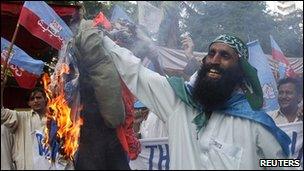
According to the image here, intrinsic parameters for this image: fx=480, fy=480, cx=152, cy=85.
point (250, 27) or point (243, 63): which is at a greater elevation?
point (250, 27)

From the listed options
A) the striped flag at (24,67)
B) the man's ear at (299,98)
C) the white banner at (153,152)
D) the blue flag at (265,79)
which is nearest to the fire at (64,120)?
the white banner at (153,152)

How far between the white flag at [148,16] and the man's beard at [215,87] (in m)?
2.62

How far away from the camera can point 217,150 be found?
3047 millimetres

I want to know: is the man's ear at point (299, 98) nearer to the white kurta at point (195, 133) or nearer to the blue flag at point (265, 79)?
the blue flag at point (265, 79)

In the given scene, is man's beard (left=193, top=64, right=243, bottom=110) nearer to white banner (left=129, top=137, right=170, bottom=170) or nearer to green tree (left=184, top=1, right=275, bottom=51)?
white banner (left=129, top=137, right=170, bottom=170)

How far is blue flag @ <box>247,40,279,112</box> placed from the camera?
565cm

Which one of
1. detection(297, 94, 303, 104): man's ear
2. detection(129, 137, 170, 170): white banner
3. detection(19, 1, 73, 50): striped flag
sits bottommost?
detection(129, 137, 170, 170): white banner

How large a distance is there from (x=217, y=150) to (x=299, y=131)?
2030mm

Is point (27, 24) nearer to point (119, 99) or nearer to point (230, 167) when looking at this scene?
point (119, 99)

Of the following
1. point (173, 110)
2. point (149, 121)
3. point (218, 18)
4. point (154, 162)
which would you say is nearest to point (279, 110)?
point (149, 121)

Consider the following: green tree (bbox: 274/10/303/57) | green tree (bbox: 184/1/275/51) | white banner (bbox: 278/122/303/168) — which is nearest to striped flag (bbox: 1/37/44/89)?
green tree (bbox: 184/1/275/51)

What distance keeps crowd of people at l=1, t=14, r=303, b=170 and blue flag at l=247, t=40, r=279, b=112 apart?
2351 mm

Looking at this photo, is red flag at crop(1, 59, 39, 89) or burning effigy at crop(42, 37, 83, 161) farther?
red flag at crop(1, 59, 39, 89)

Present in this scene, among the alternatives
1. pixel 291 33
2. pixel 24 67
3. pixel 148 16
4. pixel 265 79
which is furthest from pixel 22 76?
pixel 291 33
